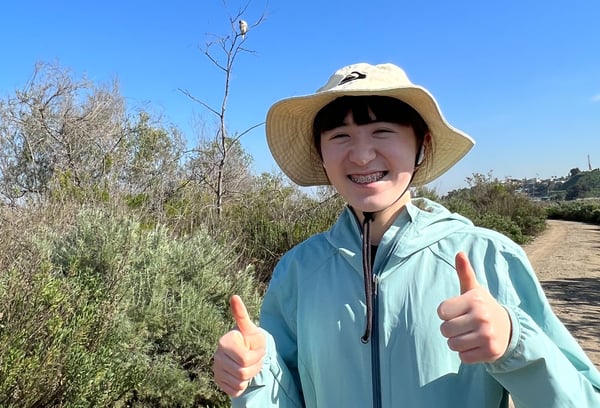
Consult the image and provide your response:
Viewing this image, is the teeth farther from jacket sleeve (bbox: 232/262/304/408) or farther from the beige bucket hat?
jacket sleeve (bbox: 232/262/304/408)

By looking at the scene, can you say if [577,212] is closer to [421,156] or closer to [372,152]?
[421,156]

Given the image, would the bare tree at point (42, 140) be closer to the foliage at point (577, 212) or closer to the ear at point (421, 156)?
the ear at point (421, 156)

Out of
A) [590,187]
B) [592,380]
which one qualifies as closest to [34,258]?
[592,380]

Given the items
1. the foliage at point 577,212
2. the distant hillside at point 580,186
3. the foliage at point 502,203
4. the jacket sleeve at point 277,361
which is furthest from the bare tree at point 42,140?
the distant hillside at point 580,186

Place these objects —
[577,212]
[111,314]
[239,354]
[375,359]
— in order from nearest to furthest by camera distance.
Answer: [239,354] → [375,359] → [111,314] → [577,212]

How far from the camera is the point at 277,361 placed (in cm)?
110

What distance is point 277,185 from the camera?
8.42 meters

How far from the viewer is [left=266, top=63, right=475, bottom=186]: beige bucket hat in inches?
45.4

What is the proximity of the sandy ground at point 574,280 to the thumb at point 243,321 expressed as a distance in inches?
145

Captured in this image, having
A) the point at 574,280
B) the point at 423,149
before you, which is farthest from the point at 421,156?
the point at 574,280

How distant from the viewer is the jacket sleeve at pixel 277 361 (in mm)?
1015

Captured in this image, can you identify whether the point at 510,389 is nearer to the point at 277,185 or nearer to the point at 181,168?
the point at 277,185

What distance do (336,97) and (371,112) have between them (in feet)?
0.40

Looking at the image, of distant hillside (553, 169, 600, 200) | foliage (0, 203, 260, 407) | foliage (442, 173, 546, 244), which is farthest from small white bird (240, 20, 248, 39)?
distant hillside (553, 169, 600, 200)
